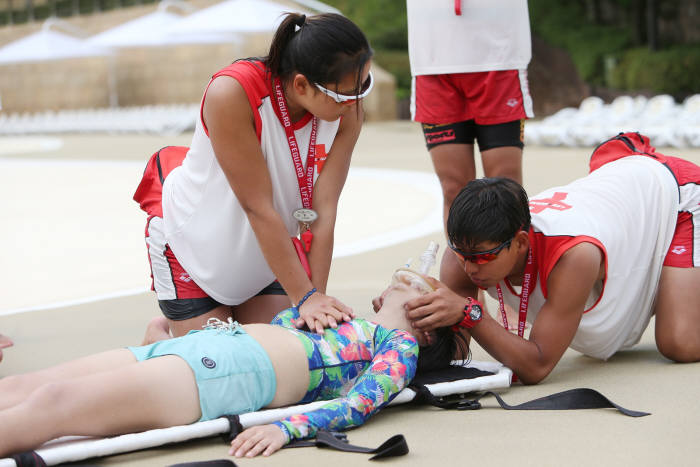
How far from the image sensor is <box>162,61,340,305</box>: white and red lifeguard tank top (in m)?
3.65

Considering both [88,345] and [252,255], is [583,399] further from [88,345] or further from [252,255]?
[88,345]

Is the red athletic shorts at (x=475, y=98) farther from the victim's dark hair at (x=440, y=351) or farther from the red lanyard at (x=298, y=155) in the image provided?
the victim's dark hair at (x=440, y=351)

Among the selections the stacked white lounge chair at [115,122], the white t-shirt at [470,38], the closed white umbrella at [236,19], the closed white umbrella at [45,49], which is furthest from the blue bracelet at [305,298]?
the closed white umbrella at [45,49]

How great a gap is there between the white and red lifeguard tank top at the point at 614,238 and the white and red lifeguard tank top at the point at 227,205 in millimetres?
943

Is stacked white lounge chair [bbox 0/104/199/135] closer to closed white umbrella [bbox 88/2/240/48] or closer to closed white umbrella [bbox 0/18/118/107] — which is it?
closed white umbrella [bbox 88/2/240/48]

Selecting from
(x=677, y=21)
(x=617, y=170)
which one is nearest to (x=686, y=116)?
(x=617, y=170)

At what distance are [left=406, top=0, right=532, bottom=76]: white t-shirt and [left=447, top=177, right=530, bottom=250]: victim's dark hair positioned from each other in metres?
1.54

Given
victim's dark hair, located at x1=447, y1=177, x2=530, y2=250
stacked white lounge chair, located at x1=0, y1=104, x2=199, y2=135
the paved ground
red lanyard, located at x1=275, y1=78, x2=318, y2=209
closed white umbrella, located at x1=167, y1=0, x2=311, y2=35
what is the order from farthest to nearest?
stacked white lounge chair, located at x1=0, y1=104, x2=199, y2=135 → closed white umbrella, located at x1=167, y1=0, x2=311, y2=35 → red lanyard, located at x1=275, y1=78, x2=318, y2=209 → victim's dark hair, located at x1=447, y1=177, x2=530, y2=250 → the paved ground

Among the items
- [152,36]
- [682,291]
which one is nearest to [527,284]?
[682,291]

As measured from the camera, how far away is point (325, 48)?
333 cm

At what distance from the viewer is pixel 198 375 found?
9.77 feet

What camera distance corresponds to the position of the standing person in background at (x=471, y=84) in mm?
4766

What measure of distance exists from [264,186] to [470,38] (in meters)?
1.70

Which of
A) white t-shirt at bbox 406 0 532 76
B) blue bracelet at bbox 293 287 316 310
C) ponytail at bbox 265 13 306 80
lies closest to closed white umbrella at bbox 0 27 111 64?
white t-shirt at bbox 406 0 532 76
